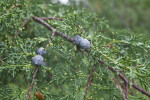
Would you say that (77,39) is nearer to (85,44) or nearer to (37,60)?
(85,44)

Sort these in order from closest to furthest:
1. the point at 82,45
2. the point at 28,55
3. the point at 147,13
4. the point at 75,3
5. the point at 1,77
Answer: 1. the point at 82,45
2. the point at 28,55
3. the point at 1,77
4. the point at 75,3
5. the point at 147,13

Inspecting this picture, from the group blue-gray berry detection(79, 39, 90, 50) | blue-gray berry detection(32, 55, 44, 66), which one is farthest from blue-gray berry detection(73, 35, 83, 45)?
blue-gray berry detection(32, 55, 44, 66)

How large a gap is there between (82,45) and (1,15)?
2.42ft

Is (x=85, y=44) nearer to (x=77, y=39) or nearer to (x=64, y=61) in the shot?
(x=77, y=39)

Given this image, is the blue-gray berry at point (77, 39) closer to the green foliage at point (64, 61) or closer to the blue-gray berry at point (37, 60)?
the green foliage at point (64, 61)

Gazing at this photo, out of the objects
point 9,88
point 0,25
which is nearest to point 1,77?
point 9,88

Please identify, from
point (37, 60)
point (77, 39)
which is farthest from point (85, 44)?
point (37, 60)

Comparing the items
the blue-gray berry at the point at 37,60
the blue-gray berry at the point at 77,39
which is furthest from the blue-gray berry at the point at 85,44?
the blue-gray berry at the point at 37,60

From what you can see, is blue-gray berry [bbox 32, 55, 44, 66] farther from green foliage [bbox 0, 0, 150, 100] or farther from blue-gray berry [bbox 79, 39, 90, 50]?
blue-gray berry [bbox 79, 39, 90, 50]

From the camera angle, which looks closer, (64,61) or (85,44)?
(85,44)

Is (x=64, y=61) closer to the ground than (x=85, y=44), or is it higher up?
closer to the ground

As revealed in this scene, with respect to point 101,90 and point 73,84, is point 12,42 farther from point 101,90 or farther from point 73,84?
point 101,90

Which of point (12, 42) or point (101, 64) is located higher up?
point (12, 42)

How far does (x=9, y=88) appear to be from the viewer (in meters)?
A: 1.45
